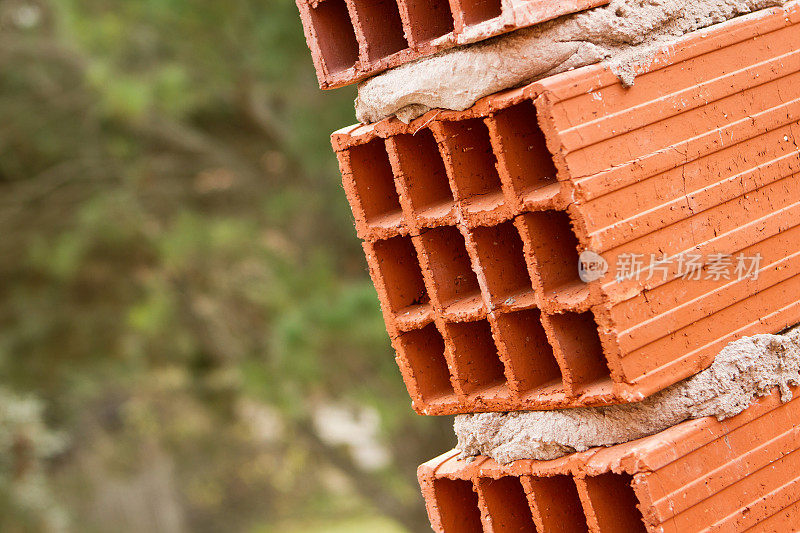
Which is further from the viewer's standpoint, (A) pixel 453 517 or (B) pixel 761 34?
(A) pixel 453 517

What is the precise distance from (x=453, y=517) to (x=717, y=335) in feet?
1.56

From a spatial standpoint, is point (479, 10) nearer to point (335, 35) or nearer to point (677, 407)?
point (335, 35)

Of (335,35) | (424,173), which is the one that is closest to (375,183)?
(424,173)

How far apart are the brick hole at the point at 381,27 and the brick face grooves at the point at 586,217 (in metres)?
0.11

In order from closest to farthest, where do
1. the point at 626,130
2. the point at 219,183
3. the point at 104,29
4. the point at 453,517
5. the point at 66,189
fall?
the point at 626,130
the point at 453,517
the point at 104,29
the point at 66,189
the point at 219,183

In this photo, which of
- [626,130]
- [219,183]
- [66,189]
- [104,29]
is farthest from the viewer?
[219,183]

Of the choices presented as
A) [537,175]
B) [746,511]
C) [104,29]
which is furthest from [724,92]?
[104,29]

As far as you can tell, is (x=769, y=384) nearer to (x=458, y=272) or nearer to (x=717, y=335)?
(x=717, y=335)

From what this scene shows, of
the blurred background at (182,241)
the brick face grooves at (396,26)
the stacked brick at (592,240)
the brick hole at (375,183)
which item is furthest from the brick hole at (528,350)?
the blurred background at (182,241)

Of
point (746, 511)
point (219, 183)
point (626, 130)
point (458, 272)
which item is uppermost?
point (219, 183)

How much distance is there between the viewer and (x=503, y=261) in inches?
49.7

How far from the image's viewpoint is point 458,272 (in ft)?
4.33

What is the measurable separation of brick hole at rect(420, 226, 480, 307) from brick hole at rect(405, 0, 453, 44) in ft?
0.87

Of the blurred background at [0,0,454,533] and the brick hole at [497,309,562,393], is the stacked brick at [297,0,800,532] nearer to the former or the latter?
the brick hole at [497,309,562,393]
